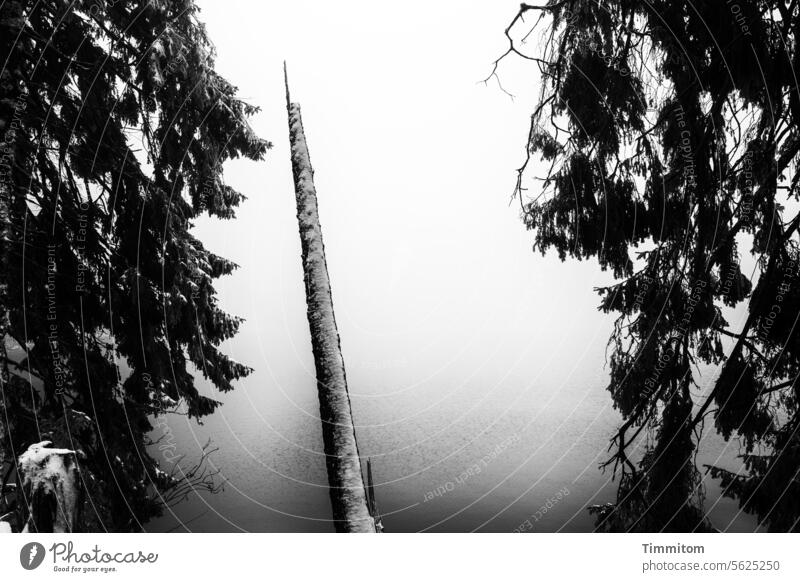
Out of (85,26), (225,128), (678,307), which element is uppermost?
(85,26)

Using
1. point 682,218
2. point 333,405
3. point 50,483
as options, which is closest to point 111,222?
point 50,483

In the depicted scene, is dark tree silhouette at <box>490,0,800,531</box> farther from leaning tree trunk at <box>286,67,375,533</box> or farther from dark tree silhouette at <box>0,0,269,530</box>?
dark tree silhouette at <box>0,0,269,530</box>

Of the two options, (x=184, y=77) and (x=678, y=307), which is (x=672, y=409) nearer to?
(x=678, y=307)

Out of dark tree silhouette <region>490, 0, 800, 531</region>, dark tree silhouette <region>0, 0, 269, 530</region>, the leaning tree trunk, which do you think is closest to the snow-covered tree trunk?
dark tree silhouette <region>0, 0, 269, 530</region>

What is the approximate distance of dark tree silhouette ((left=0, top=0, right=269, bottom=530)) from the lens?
2879 mm

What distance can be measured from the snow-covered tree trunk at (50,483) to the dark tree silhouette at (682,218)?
276cm

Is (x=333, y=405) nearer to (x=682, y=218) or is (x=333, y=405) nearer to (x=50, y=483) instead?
(x=50, y=483)

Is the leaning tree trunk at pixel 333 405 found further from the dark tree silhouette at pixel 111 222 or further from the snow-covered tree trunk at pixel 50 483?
the dark tree silhouette at pixel 111 222

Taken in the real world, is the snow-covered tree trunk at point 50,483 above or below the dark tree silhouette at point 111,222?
below

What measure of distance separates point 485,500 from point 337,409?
5.79 ft

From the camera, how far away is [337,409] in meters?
2.32

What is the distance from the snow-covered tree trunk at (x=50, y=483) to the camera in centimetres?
186

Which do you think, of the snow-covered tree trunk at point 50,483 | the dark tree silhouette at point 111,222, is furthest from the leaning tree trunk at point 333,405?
A: the dark tree silhouette at point 111,222
